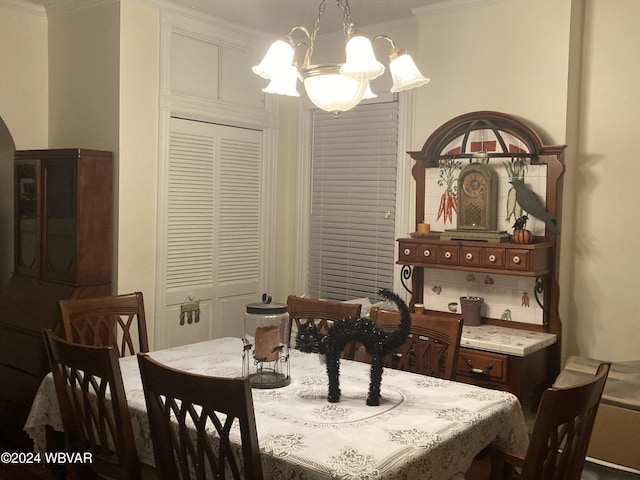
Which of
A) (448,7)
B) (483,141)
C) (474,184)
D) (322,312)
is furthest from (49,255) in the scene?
(448,7)

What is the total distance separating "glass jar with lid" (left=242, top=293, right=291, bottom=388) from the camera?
2.31 m

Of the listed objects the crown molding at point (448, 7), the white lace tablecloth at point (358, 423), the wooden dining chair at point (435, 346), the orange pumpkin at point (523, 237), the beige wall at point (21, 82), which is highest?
the crown molding at point (448, 7)

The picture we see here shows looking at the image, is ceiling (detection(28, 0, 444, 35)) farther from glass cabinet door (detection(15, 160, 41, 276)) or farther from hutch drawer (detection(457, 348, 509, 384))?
hutch drawer (detection(457, 348, 509, 384))

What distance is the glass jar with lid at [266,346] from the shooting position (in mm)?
2309

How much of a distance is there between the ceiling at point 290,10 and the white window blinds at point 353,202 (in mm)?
589

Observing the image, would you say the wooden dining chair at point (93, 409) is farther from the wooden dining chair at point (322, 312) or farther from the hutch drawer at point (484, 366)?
the hutch drawer at point (484, 366)

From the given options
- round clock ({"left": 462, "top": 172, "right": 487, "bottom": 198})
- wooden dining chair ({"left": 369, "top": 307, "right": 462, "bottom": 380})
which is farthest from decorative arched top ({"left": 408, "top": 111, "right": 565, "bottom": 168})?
wooden dining chair ({"left": 369, "top": 307, "right": 462, "bottom": 380})

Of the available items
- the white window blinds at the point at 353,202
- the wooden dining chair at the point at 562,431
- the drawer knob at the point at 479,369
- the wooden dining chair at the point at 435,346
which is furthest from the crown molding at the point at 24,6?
the wooden dining chair at the point at 562,431

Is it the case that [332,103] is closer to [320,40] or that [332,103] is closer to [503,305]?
[503,305]

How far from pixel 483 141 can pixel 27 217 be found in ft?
9.31

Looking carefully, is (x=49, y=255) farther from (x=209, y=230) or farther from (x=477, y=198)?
(x=477, y=198)

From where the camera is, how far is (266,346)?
7.61ft

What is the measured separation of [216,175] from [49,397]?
2271 millimetres

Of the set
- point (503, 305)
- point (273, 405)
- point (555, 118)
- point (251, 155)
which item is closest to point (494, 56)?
point (555, 118)
